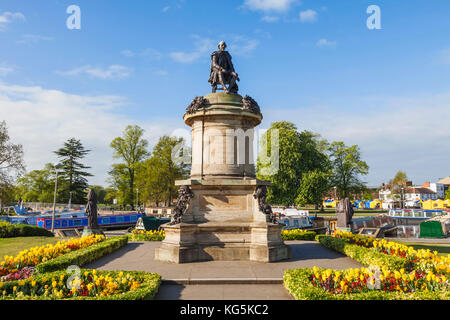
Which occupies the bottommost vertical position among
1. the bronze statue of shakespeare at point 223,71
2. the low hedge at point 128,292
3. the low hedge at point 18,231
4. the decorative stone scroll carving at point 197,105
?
the low hedge at point 18,231

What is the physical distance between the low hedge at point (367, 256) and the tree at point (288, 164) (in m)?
29.0

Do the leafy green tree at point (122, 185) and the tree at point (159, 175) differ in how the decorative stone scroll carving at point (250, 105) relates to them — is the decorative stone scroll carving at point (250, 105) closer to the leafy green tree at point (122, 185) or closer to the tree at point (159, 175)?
the tree at point (159, 175)

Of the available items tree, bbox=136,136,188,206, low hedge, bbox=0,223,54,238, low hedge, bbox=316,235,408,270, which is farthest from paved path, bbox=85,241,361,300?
tree, bbox=136,136,188,206

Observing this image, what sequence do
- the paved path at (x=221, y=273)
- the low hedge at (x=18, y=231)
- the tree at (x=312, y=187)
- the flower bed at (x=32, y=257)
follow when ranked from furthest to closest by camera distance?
1. the tree at (x=312, y=187)
2. the low hedge at (x=18, y=231)
3. the flower bed at (x=32, y=257)
4. the paved path at (x=221, y=273)

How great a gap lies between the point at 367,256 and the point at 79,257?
364 inches

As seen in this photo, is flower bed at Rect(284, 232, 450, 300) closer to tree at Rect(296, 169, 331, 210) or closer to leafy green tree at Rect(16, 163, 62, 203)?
tree at Rect(296, 169, 331, 210)

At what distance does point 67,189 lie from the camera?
66.3m

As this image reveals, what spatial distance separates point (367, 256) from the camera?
9.70m

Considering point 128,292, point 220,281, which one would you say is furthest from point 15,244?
point 220,281

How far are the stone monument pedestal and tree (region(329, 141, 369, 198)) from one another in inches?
1923

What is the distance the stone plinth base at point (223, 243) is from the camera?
10500mm

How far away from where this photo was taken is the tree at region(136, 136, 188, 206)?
50250 millimetres

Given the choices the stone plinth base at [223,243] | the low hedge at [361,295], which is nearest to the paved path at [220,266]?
the stone plinth base at [223,243]
